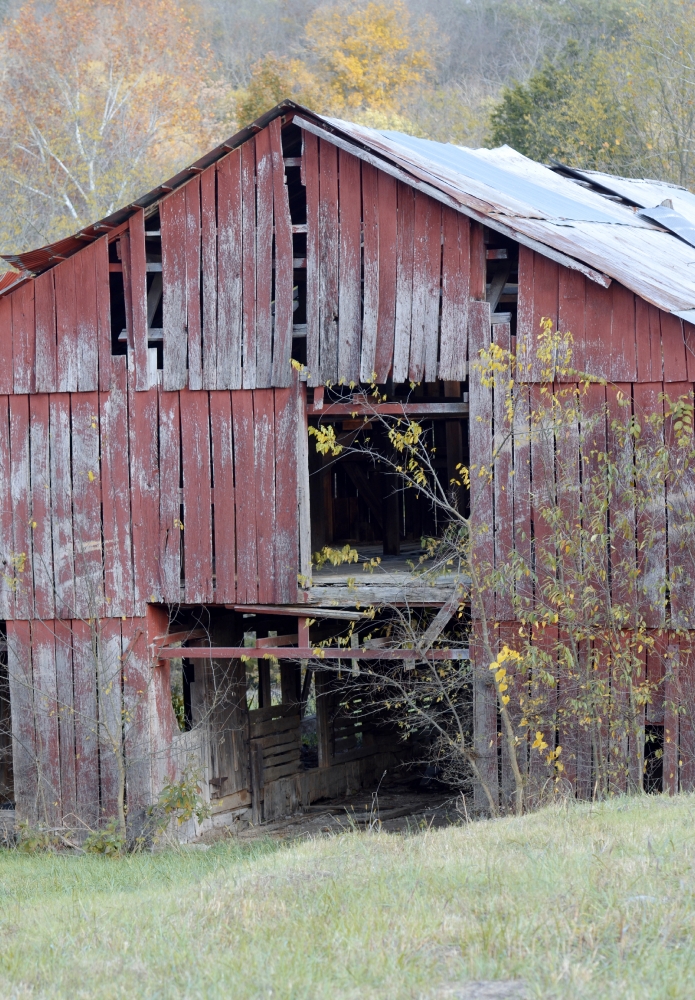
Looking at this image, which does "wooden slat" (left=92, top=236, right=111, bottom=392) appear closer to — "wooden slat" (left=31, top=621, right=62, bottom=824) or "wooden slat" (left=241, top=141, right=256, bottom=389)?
"wooden slat" (left=241, top=141, right=256, bottom=389)

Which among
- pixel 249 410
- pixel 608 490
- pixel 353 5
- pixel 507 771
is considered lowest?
pixel 507 771

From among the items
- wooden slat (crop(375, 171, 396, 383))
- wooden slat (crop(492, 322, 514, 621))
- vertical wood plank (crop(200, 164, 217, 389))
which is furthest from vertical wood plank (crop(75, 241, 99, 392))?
wooden slat (crop(492, 322, 514, 621))

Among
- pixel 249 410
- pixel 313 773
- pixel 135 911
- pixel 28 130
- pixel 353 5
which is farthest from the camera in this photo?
pixel 353 5

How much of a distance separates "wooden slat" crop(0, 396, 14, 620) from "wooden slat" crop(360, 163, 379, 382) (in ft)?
15.3

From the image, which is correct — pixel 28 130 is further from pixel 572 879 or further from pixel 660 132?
pixel 572 879

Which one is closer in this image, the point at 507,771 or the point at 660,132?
the point at 507,771

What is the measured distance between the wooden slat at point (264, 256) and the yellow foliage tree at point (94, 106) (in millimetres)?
20561

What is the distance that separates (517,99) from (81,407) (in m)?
23.3

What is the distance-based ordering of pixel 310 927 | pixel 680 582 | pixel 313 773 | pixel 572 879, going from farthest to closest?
1. pixel 313 773
2. pixel 680 582
3. pixel 572 879
4. pixel 310 927

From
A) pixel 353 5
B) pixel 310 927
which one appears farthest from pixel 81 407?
pixel 353 5

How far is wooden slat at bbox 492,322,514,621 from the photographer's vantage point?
1327 cm

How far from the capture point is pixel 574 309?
42.5 ft

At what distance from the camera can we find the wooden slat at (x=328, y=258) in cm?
1403

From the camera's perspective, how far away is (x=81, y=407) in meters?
15.0
